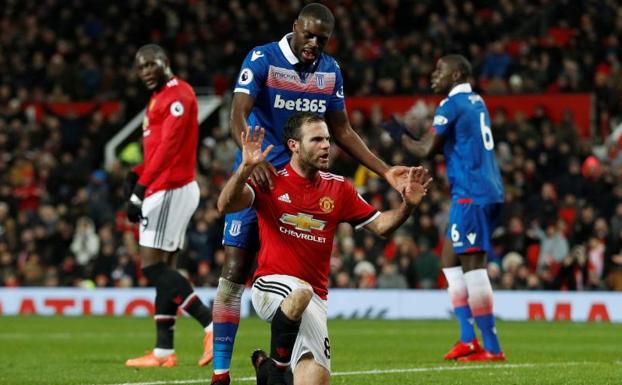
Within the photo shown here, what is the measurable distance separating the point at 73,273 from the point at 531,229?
27.1ft

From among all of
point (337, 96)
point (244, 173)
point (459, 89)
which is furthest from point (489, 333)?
point (244, 173)

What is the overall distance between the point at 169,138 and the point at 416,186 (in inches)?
149

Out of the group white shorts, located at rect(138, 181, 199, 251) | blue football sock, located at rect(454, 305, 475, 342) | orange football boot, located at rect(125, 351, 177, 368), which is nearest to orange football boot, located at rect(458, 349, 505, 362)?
blue football sock, located at rect(454, 305, 475, 342)

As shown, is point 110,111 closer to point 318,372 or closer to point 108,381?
point 108,381

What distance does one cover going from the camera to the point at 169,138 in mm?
10766

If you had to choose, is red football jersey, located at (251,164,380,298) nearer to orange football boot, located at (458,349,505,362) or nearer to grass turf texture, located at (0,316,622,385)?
grass turf texture, located at (0,316,622,385)

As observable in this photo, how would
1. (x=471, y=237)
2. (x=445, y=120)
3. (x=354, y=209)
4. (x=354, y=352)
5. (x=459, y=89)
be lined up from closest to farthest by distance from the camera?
1. (x=354, y=209)
2. (x=471, y=237)
3. (x=445, y=120)
4. (x=459, y=89)
5. (x=354, y=352)

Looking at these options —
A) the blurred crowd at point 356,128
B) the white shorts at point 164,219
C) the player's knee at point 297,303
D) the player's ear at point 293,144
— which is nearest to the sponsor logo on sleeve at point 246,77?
the player's ear at point 293,144

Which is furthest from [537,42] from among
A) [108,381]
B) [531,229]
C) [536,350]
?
[108,381]

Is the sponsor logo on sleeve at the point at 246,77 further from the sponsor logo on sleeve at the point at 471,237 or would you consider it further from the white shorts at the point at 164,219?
the sponsor logo on sleeve at the point at 471,237

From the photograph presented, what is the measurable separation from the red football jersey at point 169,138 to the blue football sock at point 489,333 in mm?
2830

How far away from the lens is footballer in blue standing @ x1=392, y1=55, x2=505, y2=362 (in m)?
11.1

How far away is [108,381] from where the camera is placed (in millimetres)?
9234

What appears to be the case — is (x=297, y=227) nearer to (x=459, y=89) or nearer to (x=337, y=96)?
(x=337, y=96)
